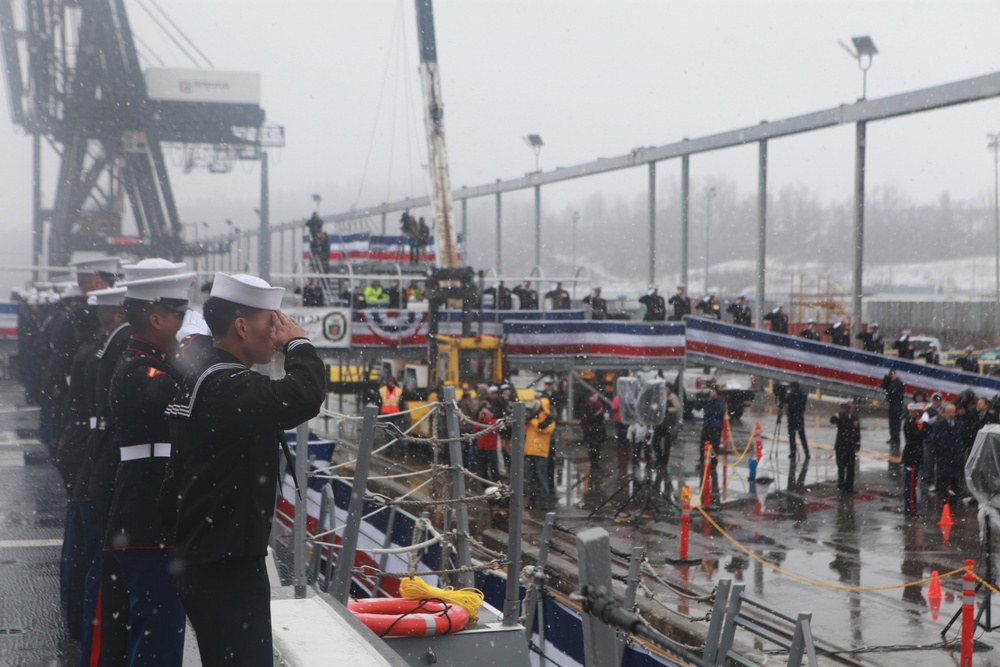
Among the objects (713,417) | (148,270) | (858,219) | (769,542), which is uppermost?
(858,219)

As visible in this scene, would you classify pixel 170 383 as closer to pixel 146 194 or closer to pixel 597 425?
pixel 597 425

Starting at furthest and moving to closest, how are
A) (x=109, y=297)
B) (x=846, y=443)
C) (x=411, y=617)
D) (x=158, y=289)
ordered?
1. (x=846, y=443)
2. (x=109, y=297)
3. (x=411, y=617)
4. (x=158, y=289)

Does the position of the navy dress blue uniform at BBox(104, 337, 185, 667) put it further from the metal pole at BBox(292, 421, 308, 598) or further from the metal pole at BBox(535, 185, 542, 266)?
the metal pole at BBox(535, 185, 542, 266)

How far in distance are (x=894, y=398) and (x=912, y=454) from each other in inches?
251

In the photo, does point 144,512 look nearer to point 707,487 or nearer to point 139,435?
point 139,435

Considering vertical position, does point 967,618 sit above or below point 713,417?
below

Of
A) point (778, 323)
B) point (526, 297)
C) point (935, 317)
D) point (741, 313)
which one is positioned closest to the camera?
point (778, 323)

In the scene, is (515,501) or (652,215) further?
(652,215)

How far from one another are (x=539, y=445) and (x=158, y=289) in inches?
462

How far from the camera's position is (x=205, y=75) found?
51562mm

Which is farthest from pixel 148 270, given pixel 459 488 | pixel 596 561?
pixel 596 561

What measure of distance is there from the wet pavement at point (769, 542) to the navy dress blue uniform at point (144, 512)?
1751 millimetres

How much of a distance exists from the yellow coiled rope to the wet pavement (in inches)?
70.8

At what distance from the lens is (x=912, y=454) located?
1552cm
